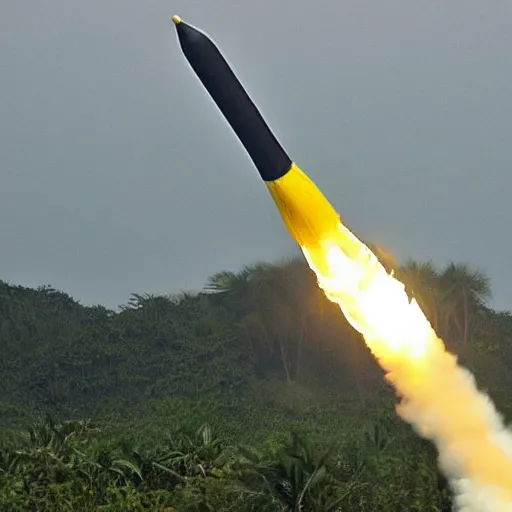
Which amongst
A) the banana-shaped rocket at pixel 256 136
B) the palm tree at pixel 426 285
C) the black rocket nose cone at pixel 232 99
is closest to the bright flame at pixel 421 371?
the banana-shaped rocket at pixel 256 136

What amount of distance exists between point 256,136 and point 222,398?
163ft

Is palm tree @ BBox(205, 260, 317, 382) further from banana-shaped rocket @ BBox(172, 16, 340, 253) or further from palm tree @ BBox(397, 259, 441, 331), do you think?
banana-shaped rocket @ BBox(172, 16, 340, 253)

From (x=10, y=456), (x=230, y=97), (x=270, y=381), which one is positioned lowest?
(x=10, y=456)

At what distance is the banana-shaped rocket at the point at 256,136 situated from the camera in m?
18.6

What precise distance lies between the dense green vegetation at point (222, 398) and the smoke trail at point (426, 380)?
386cm

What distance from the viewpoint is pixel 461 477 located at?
2409cm

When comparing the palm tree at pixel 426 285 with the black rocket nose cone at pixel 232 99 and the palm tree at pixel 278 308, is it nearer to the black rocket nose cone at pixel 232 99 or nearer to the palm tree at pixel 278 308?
the palm tree at pixel 278 308

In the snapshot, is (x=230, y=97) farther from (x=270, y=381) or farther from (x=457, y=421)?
(x=270, y=381)

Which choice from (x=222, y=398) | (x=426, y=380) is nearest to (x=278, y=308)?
(x=222, y=398)

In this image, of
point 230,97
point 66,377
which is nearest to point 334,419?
point 66,377

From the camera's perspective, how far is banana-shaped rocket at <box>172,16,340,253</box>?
18.6 m

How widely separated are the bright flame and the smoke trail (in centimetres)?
2

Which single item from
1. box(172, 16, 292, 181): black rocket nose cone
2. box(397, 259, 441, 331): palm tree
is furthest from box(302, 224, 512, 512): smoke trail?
box(397, 259, 441, 331): palm tree

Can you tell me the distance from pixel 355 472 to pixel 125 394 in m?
47.6
